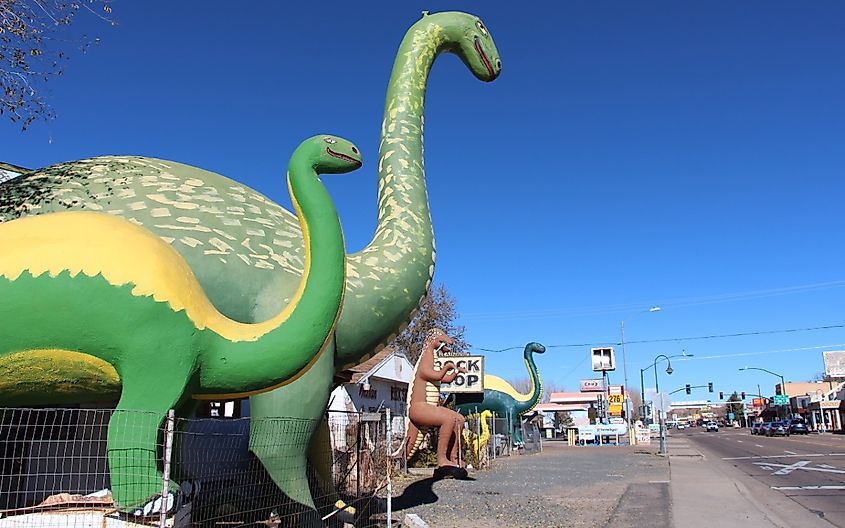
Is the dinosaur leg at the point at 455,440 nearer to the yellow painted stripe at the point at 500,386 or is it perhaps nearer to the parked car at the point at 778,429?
the yellow painted stripe at the point at 500,386

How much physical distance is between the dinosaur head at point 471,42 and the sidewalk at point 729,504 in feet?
21.9

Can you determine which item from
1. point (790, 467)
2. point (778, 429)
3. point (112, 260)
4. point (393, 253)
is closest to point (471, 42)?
point (393, 253)

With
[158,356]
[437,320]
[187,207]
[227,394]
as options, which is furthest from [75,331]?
[437,320]

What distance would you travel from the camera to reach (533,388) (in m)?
26.9

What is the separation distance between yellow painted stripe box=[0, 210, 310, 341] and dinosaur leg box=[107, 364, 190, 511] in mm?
437

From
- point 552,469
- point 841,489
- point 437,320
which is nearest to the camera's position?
point 841,489

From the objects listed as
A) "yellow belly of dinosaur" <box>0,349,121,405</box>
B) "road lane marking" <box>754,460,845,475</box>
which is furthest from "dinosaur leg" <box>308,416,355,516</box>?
"road lane marking" <box>754,460,845,475</box>

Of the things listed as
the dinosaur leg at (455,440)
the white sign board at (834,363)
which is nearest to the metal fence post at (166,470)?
the dinosaur leg at (455,440)

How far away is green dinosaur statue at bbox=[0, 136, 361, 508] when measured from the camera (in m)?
4.46

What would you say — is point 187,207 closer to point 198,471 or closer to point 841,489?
point 198,471

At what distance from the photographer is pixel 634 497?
476 inches

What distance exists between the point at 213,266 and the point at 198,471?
2.68 metres

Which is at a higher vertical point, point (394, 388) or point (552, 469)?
point (394, 388)

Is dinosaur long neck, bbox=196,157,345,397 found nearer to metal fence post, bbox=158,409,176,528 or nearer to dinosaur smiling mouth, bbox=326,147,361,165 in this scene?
metal fence post, bbox=158,409,176,528
